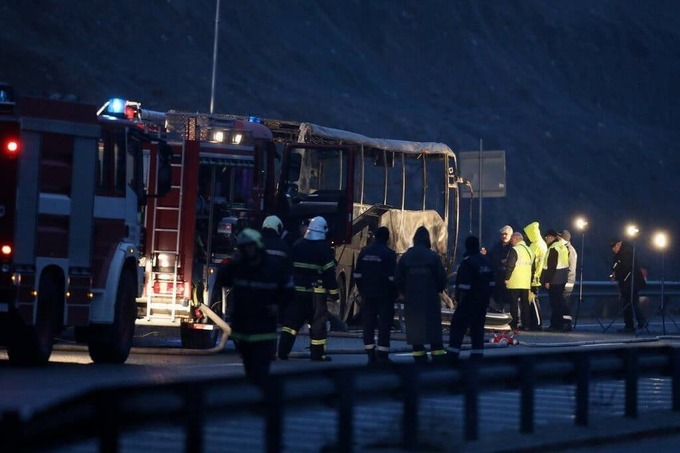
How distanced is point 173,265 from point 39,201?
371 cm

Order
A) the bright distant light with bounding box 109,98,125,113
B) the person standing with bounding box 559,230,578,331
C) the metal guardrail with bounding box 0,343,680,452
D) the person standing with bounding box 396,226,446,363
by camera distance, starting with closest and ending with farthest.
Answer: the metal guardrail with bounding box 0,343,680,452
the person standing with bounding box 396,226,446,363
the bright distant light with bounding box 109,98,125,113
the person standing with bounding box 559,230,578,331

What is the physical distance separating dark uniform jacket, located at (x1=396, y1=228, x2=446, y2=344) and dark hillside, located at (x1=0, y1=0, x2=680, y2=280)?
34798 millimetres

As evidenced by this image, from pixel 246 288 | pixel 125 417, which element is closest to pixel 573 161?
pixel 246 288

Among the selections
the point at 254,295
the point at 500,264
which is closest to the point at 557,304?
the point at 500,264

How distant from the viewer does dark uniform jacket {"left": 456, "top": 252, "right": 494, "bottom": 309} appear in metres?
17.9

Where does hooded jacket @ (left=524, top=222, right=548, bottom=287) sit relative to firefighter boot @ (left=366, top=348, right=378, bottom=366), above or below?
above

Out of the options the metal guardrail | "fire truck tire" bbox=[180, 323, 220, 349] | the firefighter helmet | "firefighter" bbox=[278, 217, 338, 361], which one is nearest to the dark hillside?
"fire truck tire" bbox=[180, 323, 220, 349]

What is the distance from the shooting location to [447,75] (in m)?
74.4

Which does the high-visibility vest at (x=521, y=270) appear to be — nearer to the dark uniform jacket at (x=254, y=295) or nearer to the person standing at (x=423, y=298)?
the person standing at (x=423, y=298)

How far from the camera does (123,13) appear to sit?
63.4 m

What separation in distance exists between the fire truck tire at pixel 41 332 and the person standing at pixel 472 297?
4580 millimetres

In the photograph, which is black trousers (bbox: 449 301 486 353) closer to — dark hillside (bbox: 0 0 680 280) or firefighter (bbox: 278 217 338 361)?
firefighter (bbox: 278 217 338 361)

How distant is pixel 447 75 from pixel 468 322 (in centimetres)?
5712

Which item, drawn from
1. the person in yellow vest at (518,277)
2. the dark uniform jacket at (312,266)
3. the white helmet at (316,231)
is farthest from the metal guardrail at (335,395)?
the person in yellow vest at (518,277)
